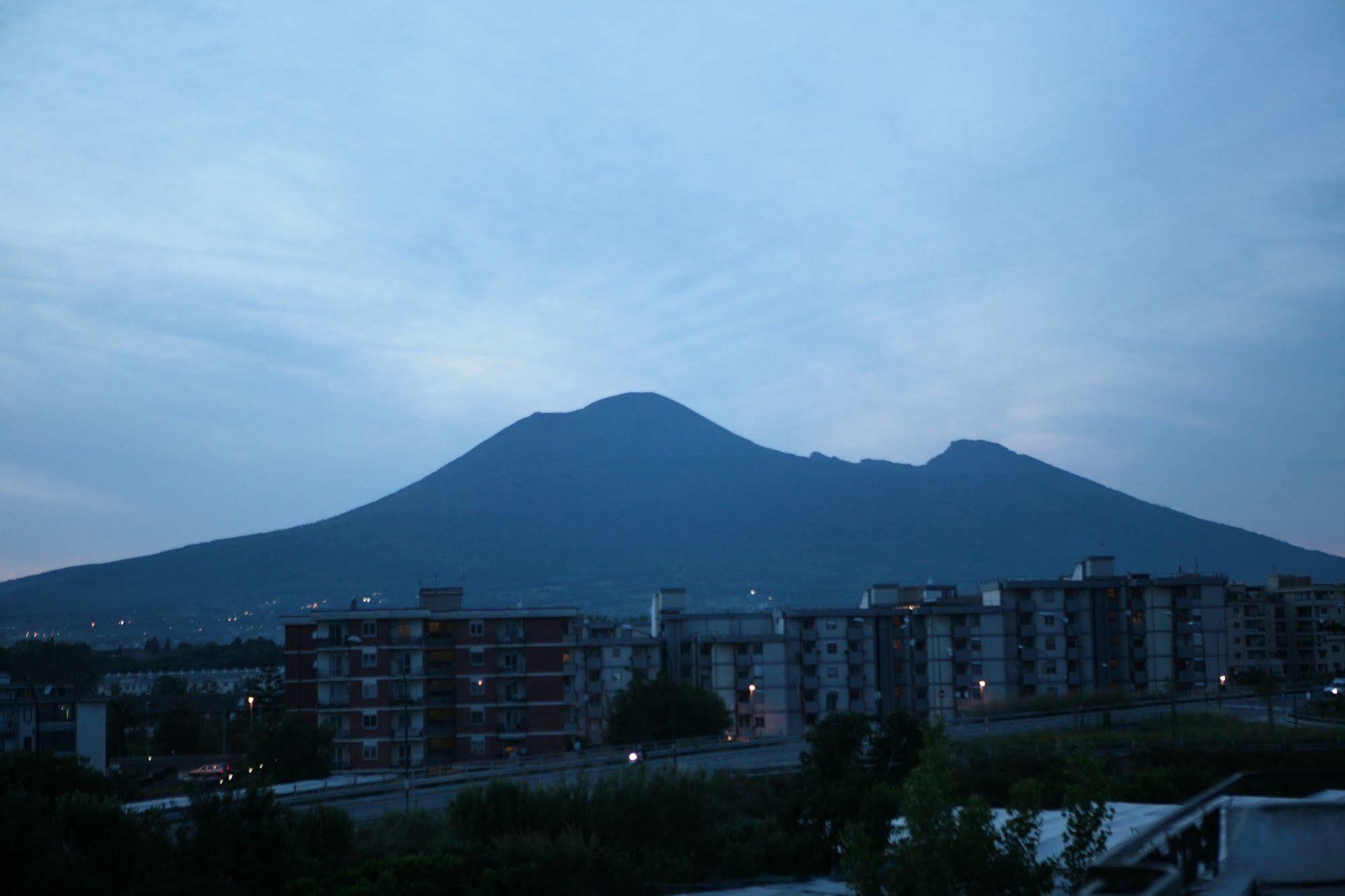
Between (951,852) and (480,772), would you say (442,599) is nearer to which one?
(480,772)

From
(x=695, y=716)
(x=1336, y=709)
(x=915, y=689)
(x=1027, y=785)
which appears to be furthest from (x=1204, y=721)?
(x=1027, y=785)

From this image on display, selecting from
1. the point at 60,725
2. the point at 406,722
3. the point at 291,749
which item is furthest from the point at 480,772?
the point at 60,725

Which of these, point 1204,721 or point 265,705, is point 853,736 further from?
point 265,705

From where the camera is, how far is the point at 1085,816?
7.55m

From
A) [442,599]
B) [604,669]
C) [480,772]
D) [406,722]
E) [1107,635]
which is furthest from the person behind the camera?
[604,669]

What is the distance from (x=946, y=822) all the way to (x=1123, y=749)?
91.4ft

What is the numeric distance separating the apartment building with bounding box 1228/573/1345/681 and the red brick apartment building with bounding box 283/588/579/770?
2227 inches

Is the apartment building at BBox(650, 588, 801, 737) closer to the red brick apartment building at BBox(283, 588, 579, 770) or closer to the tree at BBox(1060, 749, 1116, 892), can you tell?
the red brick apartment building at BBox(283, 588, 579, 770)

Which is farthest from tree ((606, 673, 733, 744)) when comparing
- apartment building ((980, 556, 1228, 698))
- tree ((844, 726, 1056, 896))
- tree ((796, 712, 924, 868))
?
tree ((844, 726, 1056, 896))

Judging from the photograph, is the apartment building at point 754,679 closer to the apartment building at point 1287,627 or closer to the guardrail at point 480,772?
the guardrail at point 480,772

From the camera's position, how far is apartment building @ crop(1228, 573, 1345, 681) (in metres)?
85.1

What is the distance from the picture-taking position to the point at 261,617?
19538cm

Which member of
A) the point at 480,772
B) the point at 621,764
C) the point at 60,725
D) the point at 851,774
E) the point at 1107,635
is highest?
the point at 851,774

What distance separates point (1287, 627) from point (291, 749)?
245ft
